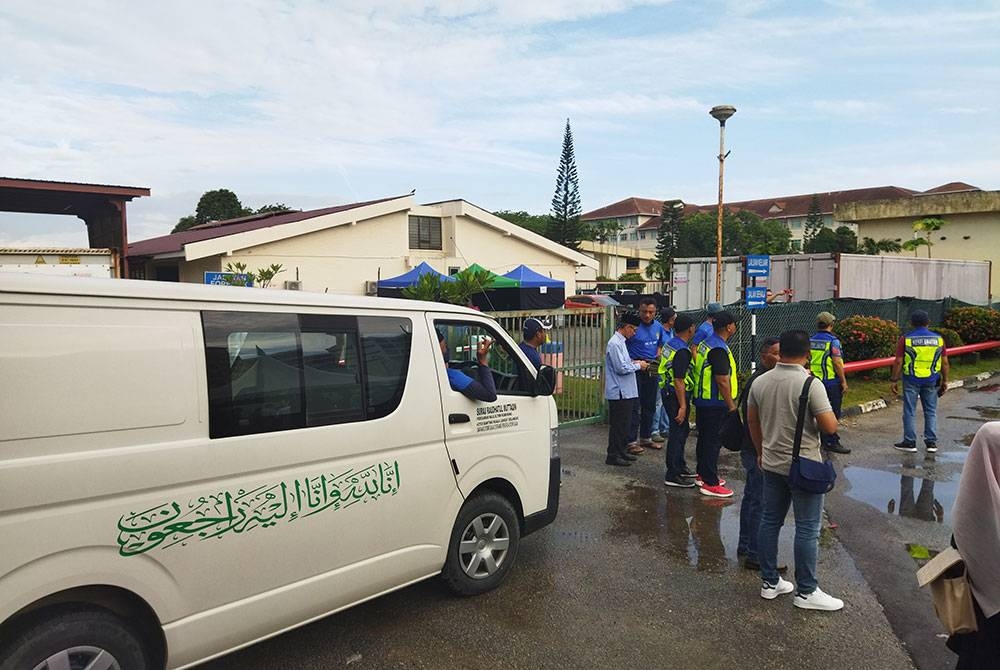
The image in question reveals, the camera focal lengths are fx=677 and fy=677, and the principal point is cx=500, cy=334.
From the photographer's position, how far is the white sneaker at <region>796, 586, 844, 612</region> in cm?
436

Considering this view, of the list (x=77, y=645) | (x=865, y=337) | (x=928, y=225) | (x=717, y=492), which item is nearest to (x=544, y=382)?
(x=717, y=492)

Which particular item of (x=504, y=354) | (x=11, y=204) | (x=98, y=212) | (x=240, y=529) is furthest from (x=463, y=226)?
(x=240, y=529)

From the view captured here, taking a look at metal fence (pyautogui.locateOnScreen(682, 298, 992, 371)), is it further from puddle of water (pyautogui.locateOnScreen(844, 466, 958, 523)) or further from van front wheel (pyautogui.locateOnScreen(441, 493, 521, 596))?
van front wheel (pyautogui.locateOnScreen(441, 493, 521, 596))

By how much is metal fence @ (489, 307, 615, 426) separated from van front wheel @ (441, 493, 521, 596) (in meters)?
4.52

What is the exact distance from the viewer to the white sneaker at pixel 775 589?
454 centimetres

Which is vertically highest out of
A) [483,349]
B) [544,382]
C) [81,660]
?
[483,349]

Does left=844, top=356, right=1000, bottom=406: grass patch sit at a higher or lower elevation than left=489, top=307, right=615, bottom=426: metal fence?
lower

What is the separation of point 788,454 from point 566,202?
53.5m

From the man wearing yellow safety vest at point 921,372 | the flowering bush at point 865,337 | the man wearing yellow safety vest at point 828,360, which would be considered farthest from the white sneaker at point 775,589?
the flowering bush at point 865,337

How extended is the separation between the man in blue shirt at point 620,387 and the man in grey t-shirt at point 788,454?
3212mm

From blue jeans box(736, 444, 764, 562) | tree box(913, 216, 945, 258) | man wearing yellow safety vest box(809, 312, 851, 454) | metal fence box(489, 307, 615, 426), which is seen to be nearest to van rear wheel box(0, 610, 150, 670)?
blue jeans box(736, 444, 764, 562)

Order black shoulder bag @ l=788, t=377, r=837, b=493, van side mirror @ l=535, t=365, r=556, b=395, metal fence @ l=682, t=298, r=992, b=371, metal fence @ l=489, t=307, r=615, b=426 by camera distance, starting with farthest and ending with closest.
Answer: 1. metal fence @ l=682, t=298, r=992, b=371
2. metal fence @ l=489, t=307, r=615, b=426
3. van side mirror @ l=535, t=365, r=556, b=395
4. black shoulder bag @ l=788, t=377, r=837, b=493

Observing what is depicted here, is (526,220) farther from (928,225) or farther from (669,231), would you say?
(928,225)

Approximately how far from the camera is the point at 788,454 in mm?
4285
